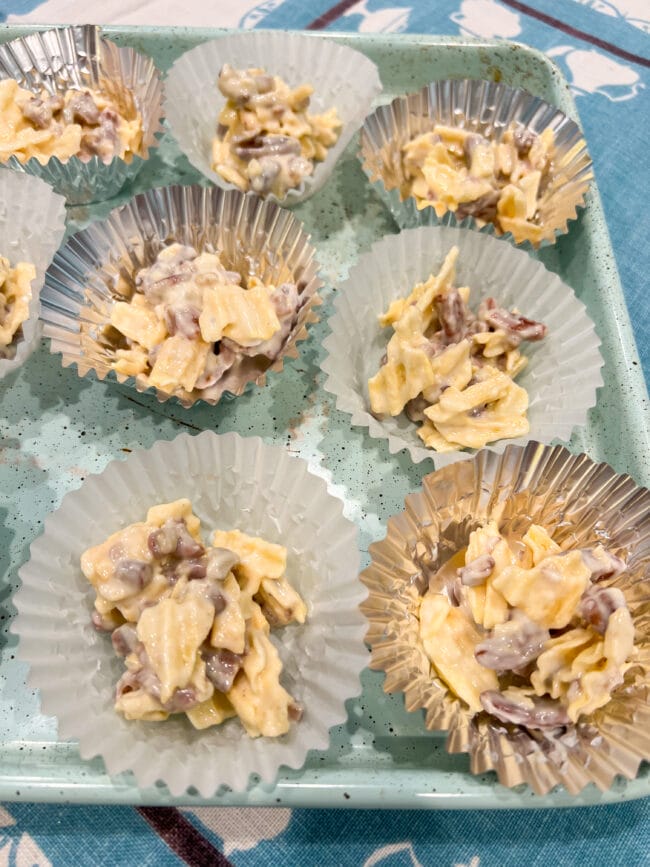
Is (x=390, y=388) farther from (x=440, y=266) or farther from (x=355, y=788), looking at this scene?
(x=355, y=788)

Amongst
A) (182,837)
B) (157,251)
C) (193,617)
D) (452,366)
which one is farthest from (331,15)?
(182,837)

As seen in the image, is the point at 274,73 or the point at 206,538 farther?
the point at 274,73

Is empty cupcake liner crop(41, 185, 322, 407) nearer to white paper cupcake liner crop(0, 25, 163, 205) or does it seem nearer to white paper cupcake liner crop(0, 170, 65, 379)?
white paper cupcake liner crop(0, 170, 65, 379)

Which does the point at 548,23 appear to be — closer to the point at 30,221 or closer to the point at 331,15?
the point at 331,15

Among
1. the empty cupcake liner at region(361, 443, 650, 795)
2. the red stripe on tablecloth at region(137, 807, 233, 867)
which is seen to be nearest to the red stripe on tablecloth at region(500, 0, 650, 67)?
the empty cupcake liner at region(361, 443, 650, 795)

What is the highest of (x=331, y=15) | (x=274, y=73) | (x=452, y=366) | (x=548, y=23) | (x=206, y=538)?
(x=548, y=23)

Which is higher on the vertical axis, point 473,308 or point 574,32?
point 574,32

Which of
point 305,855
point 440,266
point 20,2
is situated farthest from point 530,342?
point 20,2

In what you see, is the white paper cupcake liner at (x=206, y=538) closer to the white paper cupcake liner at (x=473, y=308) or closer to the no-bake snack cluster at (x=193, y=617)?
the no-bake snack cluster at (x=193, y=617)

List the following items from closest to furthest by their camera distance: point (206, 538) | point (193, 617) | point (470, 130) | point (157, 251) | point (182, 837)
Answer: point (193, 617)
point (182, 837)
point (206, 538)
point (157, 251)
point (470, 130)
